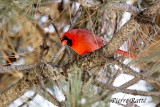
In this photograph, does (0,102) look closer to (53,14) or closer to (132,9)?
(53,14)

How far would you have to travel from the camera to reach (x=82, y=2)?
3.56 feet

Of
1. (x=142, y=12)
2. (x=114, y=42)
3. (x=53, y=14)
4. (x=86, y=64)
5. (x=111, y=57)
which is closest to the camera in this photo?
(x=142, y=12)

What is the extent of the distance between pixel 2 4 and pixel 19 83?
60cm

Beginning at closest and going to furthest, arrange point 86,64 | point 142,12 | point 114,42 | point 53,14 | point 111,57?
1. point 142,12
2. point 114,42
3. point 111,57
4. point 86,64
5. point 53,14

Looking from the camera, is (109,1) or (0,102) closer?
(109,1)

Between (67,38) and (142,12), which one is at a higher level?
(67,38)

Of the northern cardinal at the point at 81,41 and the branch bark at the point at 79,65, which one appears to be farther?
the northern cardinal at the point at 81,41

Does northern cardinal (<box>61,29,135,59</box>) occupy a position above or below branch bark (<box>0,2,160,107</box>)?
above

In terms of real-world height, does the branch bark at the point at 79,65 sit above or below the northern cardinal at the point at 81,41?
below

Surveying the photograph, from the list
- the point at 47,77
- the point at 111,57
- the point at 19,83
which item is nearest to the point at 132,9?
the point at 111,57

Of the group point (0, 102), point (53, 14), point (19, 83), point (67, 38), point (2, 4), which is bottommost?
point (0, 102)

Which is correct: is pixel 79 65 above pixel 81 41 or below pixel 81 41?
below

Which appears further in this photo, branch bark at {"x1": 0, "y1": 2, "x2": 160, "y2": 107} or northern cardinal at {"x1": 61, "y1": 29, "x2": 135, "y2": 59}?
northern cardinal at {"x1": 61, "y1": 29, "x2": 135, "y2": 59}

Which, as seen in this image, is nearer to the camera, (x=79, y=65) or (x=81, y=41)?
(x=79, y=65)
